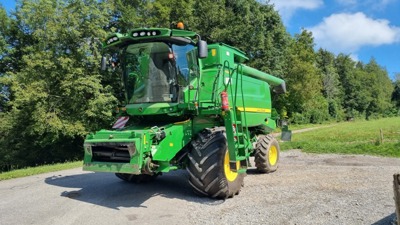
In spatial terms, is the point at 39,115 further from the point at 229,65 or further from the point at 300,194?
the point at 300,194

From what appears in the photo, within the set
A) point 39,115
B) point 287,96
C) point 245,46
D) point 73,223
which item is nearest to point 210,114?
point 73,223

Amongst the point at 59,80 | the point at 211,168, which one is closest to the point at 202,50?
the point at 211,168

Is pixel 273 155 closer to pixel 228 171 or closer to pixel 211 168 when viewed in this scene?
pixel 228 171

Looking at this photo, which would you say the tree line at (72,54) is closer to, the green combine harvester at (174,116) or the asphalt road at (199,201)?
the asphalt road at (199,201)

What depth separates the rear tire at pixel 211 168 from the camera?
687 centimetres

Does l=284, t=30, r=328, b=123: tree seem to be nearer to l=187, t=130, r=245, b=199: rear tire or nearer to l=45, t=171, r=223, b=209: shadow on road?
l=45, t=171, r=223, b=209: shadow on road

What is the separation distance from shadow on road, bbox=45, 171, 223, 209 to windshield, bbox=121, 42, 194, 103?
2157 millimetres

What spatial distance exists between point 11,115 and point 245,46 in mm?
19886

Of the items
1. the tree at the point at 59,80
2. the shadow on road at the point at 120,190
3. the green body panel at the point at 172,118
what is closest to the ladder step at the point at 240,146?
the green body panel at the point at 172,118

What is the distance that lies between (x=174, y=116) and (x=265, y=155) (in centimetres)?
374

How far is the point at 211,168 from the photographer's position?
22.5 ft

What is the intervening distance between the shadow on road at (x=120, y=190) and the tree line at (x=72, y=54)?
1322cm

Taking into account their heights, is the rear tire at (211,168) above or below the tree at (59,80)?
below

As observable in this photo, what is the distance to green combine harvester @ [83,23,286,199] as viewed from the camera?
6.78m
